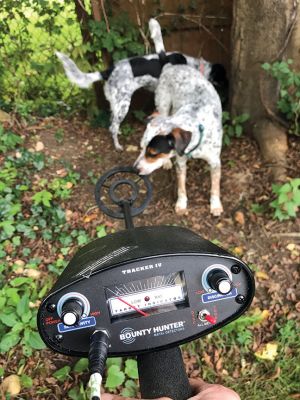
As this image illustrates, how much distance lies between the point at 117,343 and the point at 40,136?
3.32 m

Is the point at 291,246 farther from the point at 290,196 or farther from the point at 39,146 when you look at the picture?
the point at 39,146

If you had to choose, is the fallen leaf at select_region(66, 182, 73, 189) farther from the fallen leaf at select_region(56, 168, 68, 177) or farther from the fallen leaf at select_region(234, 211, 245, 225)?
the fallen leaf at select_region(234, 211, 245, 225)

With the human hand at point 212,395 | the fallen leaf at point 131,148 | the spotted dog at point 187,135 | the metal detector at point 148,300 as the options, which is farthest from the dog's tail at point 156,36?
the human hand at point 212,395

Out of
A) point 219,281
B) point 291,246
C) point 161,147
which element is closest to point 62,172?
point 161,147

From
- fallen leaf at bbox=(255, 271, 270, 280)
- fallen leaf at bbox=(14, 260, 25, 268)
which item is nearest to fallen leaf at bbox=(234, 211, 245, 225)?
fallen leaf at bbox=(255, 271, 270, 280)

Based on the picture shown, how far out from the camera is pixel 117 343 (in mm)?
1212

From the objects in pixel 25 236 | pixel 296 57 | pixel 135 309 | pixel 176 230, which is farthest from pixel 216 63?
pixel 135 309

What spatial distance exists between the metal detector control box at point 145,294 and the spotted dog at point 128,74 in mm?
3059

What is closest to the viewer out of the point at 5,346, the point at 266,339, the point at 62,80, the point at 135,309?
the point at 135,309

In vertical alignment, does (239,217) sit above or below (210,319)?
below

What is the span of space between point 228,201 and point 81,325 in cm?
250

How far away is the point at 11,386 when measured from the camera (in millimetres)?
2264

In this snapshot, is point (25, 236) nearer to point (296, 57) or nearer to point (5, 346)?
point (5, 346)

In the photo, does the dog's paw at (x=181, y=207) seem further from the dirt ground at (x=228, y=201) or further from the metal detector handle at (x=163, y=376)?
the metal detector handle at (x=163, y=376)
